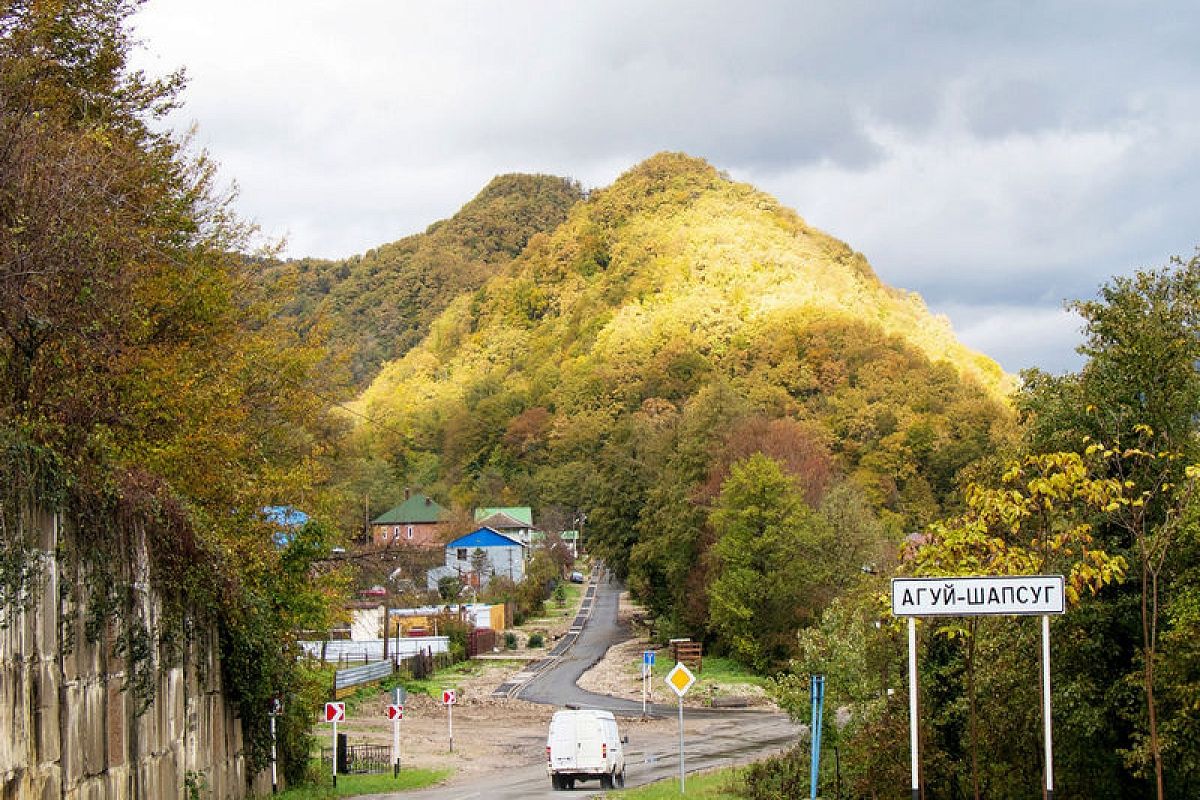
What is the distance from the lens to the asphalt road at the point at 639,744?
29500 mm

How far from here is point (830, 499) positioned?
61.6m

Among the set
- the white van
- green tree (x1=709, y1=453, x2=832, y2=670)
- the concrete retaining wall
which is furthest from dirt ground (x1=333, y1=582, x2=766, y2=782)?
the concrete retaining wall

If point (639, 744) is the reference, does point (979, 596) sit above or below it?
above

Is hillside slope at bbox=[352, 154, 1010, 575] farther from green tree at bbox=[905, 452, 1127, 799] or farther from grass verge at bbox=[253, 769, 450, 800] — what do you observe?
green tree at bbox=[905, 452, 1127, 799]

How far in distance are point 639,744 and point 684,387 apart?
76546 millimetres

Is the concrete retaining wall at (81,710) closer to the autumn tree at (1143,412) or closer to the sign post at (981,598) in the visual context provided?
the sign post at (981,598)

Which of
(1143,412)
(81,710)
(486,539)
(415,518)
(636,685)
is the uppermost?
(1143,412)

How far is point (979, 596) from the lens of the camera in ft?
38.9

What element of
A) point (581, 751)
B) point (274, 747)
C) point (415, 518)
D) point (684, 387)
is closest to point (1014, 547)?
point (581, 751)

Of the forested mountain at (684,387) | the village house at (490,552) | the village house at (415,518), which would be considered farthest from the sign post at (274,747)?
the village house at (415,518)

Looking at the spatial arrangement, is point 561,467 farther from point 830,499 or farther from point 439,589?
point 830,499

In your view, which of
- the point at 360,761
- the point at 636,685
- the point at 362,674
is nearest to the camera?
the point at 360,761

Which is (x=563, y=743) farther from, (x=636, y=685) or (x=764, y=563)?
(x=636, y=685)

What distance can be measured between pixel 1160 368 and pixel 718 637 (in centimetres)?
5409
